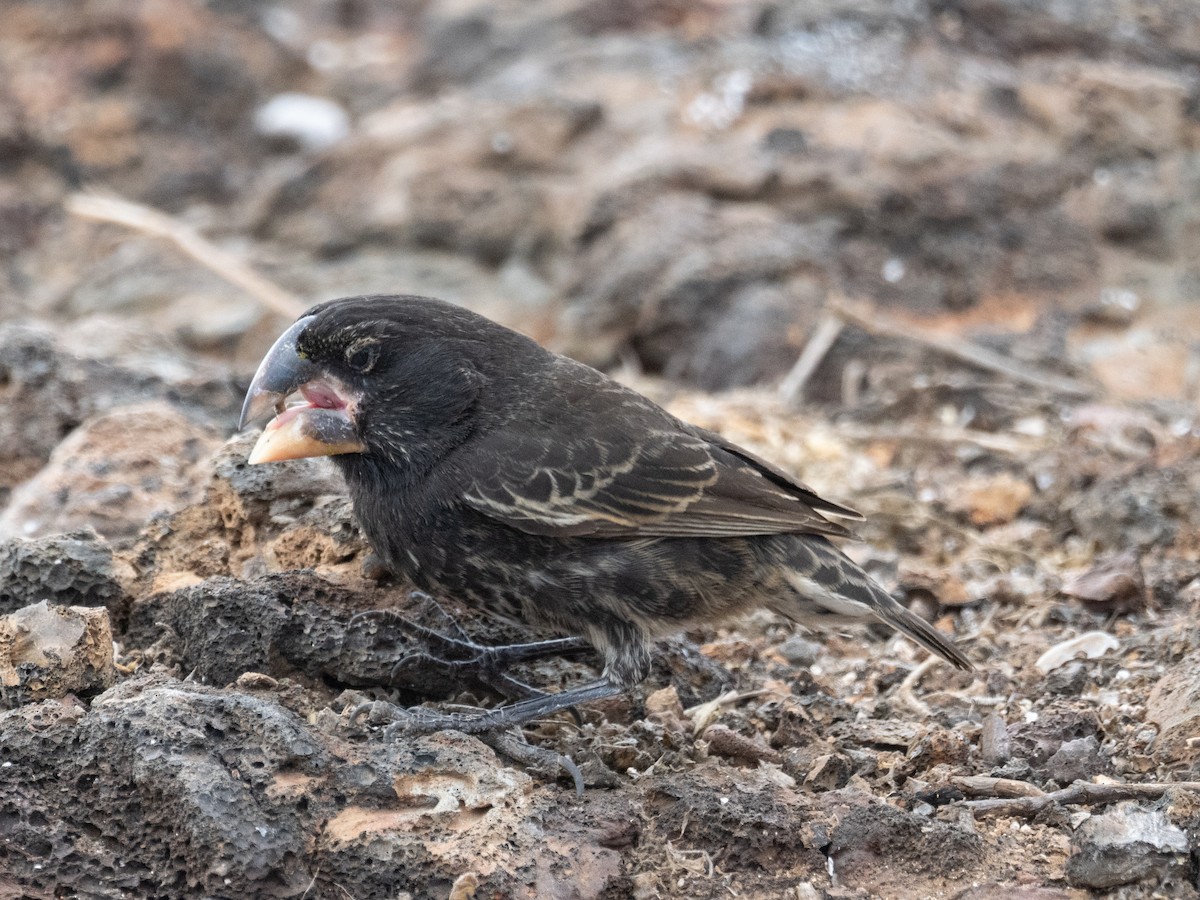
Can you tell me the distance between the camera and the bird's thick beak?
3.95 meters

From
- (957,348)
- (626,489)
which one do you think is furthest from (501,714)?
(957,348)

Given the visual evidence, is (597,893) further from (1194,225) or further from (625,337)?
(1194,225)

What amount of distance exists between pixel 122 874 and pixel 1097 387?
17.9 ft

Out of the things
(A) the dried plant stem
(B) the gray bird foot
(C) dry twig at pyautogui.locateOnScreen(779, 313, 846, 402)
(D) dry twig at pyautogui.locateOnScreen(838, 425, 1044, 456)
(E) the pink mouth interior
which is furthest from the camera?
(C) dry twig at pyautogui.locateOnScreen(779, 313, 846, 402)

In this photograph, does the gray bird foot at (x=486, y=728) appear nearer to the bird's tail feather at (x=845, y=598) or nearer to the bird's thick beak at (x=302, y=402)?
the bird's thick beak at (x=302, y=402)

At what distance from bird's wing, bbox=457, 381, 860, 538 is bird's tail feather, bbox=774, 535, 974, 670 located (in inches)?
3.6

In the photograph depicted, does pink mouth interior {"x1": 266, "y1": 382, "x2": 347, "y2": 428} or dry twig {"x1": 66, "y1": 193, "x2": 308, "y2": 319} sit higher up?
pink mouth interior {"x1": 266, "y1": 382, "x2": 347, "y2": 428}

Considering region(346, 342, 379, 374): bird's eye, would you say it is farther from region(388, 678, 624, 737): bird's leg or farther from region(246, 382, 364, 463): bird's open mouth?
region(388, 678, 624, 737): bird's leg

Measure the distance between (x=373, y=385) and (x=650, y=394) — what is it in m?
2.90

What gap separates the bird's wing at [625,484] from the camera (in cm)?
387

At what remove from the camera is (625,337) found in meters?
7.72

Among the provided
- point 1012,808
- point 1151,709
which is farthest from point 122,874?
point 1151,709

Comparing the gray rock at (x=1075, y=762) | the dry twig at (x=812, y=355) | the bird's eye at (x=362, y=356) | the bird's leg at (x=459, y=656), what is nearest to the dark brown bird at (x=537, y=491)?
the bird's eye at (x=362, y=356)

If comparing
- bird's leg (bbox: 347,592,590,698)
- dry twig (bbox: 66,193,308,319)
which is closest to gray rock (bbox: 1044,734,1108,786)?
bird's leg (bbox: 347,592,590,698)
